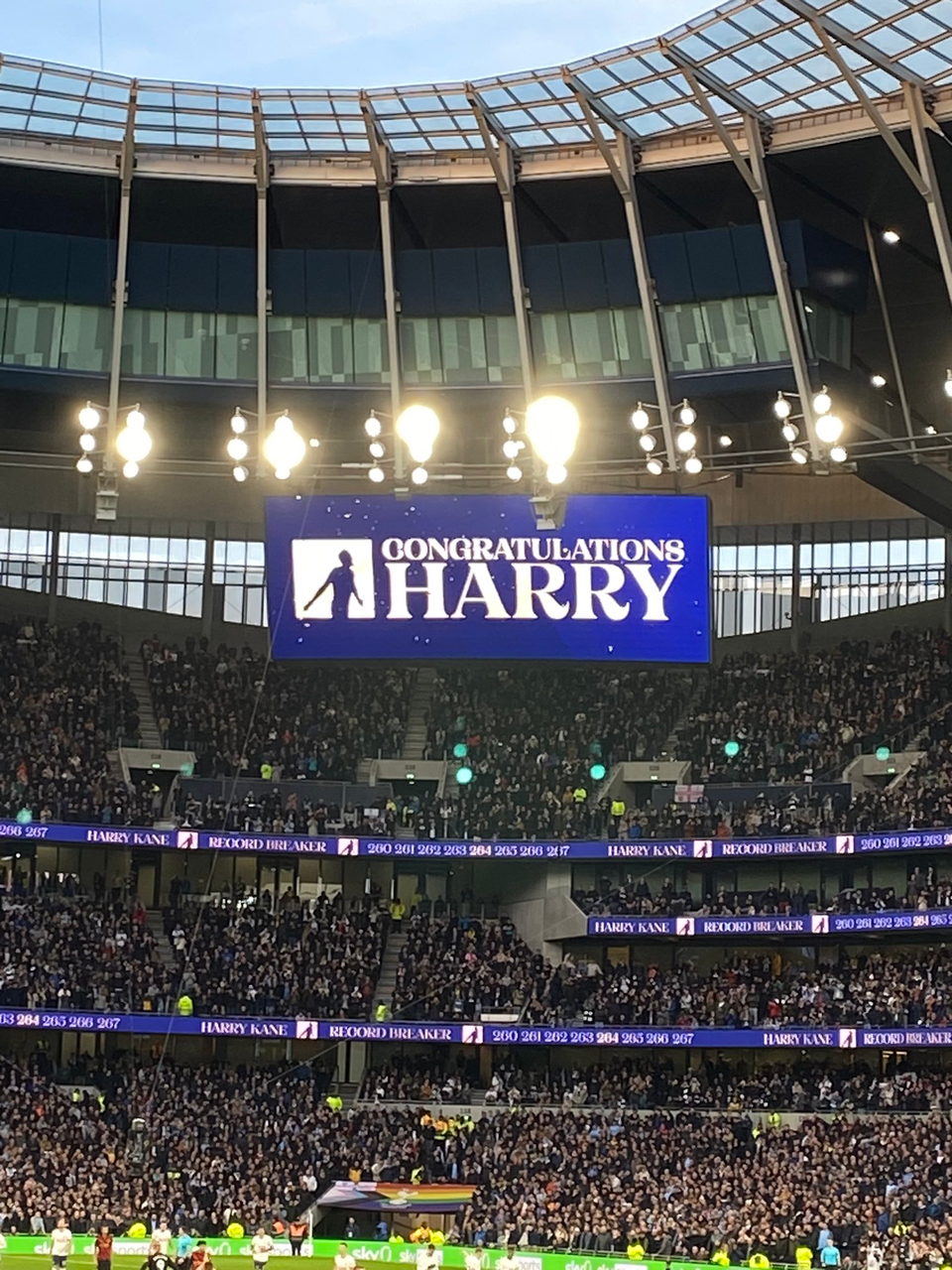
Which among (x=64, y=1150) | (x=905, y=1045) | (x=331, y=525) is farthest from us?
(x=331, y=525)

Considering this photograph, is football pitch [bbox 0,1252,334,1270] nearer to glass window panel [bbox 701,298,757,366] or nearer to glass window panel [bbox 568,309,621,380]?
glass window panel [bbox 568,309,621,380]

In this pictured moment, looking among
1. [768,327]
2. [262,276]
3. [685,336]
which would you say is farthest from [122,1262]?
[768,327]

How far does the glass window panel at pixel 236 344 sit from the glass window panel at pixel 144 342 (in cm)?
143

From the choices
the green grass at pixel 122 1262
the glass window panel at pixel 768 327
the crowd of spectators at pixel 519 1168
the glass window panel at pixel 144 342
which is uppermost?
the glass window panel at pixel 144 342

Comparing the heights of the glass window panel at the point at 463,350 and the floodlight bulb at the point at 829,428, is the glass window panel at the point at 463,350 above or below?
above

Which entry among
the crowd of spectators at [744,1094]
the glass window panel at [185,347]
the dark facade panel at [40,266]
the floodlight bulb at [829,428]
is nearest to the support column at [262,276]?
the glass window panel at [185,347]

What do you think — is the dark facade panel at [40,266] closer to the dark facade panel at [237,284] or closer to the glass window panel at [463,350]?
the dark facade panel at [237,284]

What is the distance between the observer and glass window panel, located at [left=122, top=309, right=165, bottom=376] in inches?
1884

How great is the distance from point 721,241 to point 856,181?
11.7 feet

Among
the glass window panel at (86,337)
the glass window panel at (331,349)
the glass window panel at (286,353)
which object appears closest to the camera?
the glass window panel at (86,337)

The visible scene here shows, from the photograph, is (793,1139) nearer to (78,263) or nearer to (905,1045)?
(905,1045)

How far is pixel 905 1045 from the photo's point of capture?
46.8m

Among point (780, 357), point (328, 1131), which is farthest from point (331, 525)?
point (328, 1131)

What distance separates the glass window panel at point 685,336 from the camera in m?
47.2
